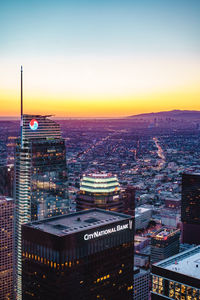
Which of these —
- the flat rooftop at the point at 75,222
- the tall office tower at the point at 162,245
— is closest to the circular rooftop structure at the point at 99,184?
the tall office tower at the point at 162,245

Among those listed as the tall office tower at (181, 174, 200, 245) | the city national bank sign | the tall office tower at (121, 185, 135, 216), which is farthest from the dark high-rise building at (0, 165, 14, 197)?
the tall office tower at (181, 174, 200, 245)

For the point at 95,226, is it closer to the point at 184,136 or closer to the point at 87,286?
the point at 87,286

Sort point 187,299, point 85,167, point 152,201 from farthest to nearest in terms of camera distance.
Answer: point 152,201 → point 85,167 → point 187,299

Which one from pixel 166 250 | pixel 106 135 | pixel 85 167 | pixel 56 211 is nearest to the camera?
pixel 56 211

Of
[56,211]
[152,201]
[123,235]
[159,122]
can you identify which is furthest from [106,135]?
[123,235]

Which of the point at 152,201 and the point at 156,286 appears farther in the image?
the point at 152,201

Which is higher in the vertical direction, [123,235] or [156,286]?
[123,235]

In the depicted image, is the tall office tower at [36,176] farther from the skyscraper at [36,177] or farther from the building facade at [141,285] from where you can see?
the building facade at [141,285]
